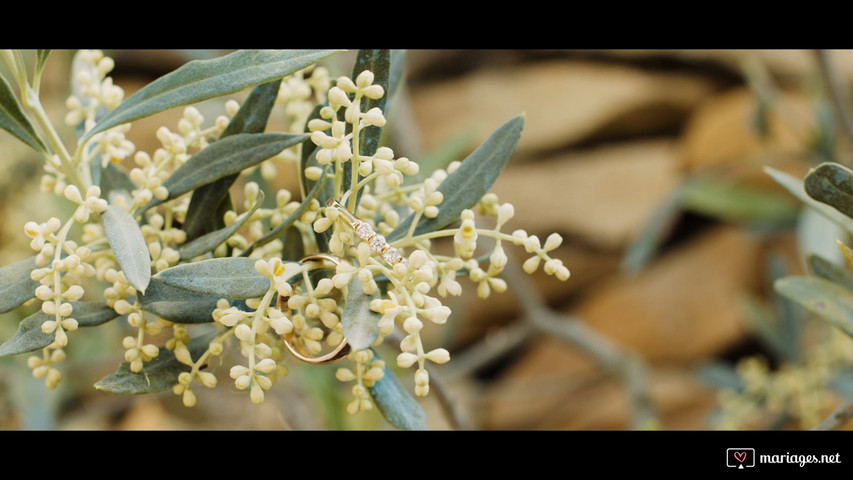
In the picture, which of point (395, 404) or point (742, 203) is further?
point (742, 203)

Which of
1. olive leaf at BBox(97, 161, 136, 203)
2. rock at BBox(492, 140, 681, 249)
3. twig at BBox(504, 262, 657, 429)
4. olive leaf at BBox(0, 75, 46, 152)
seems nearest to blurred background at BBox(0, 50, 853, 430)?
rock at BBox(492, 140, 681, 249)

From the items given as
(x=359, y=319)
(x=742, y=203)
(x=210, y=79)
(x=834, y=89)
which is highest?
(x=210, y=79)

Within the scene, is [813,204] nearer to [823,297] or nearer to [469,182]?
[823,297]

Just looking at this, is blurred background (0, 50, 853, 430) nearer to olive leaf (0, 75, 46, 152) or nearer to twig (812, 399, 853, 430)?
twig (812, 399, 853, 430)

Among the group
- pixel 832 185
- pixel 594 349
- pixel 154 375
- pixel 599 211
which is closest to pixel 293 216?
pixel 154 375
